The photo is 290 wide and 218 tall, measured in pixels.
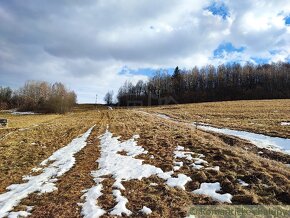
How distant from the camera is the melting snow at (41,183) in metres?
8.61

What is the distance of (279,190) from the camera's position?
28.1 ft

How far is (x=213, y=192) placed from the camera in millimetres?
8844

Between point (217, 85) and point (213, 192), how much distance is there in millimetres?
122388

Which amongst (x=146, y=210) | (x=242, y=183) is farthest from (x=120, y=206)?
(x=242, y=183)

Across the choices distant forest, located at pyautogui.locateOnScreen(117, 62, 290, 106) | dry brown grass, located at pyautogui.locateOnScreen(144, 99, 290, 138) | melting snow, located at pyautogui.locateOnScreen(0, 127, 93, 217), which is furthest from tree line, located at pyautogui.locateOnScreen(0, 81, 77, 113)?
melting snow, located at pyautogui.locateOnScreen(0, 127, 93, 217)

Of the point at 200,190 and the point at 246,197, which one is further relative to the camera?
the point at 200,190

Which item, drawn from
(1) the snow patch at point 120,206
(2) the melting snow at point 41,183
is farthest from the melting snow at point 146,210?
(2) the melting snow at point 41,183

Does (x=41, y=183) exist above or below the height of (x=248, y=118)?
below

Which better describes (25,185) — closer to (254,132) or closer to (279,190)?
(279,190)

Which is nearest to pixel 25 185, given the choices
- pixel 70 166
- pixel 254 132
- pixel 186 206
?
pixel 70 166

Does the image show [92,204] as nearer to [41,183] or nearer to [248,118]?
[41,183]

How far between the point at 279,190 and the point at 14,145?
15796mm

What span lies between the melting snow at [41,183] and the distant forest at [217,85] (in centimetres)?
10199

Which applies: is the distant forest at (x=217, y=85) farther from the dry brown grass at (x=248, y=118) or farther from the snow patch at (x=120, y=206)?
the snow patch at (x=120, y=206)
